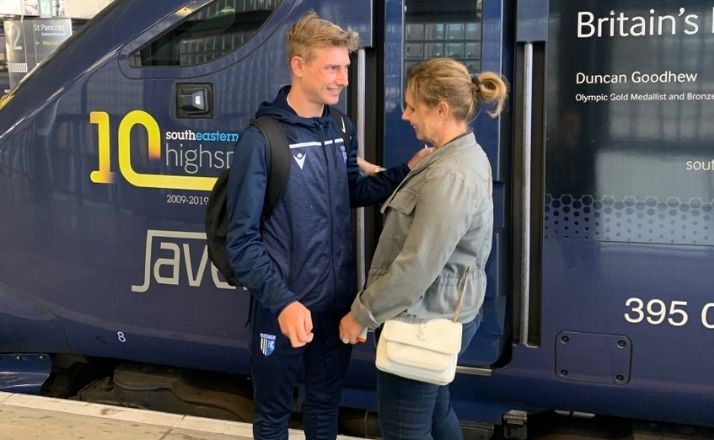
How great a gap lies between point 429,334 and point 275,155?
661 mm

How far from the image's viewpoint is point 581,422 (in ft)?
10.2

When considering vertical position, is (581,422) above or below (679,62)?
below

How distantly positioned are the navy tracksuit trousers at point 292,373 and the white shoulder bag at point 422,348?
352 mm

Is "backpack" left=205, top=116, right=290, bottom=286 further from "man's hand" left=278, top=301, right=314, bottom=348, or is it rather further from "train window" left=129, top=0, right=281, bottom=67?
"train window" left=129, top=0, right=281, bottom=67

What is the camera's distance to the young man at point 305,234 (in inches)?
86.0

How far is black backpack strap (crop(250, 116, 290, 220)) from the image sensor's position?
2.20 metres

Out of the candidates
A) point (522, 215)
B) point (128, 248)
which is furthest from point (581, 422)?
point (128, 248)

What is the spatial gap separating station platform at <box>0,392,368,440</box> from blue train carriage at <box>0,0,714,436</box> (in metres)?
0.25

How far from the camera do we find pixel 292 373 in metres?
2.43

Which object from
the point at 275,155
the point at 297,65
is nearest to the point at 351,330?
the point at 275,155

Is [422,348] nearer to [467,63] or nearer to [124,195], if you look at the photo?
[467,63]

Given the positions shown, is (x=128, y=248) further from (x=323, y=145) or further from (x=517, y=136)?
(x=517, y=136)

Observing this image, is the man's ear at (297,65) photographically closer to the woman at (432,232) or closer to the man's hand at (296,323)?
the woman at (432,232)

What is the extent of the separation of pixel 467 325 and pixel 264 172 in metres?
0.73
